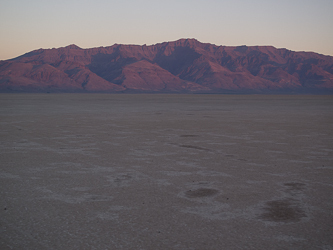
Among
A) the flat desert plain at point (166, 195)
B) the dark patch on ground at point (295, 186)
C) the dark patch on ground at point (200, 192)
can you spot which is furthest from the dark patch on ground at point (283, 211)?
the dark patch on ground at point (200, 192)

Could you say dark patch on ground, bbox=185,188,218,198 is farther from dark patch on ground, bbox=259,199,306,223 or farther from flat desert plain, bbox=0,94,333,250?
dark patch on ground, bbox=259,199,306,223

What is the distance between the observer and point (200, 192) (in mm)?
6918

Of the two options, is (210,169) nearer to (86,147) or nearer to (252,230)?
(252,230)

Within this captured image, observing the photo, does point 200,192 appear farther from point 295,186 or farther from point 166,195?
point 295,186

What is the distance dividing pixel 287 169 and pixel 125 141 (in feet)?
20.2

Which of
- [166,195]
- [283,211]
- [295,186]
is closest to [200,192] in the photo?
[166,195]

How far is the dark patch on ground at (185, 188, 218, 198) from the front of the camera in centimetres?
671

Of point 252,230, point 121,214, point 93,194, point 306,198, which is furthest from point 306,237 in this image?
point 93,194

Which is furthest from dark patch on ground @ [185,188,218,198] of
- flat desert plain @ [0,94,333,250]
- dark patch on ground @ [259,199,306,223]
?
dark patch on ground @ [259,199,306,223]

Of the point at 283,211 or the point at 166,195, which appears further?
the point at 166,195

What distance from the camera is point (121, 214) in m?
5.66

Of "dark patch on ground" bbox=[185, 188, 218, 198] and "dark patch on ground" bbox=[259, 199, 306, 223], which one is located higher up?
"dark patch on ground" bbox=[259, 199, 306, 223]

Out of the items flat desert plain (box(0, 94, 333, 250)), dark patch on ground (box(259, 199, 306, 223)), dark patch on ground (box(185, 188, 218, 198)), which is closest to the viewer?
flat desert plain (box(0, 94, 333, 250))

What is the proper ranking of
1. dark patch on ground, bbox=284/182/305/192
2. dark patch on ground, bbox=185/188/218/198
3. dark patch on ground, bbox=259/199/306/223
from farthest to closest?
dark patch on ground, bbox=284/182/305/192
dark patch on ground, bbox=185/188/218/198
dark patch on ground, bbox=259/199/306/223
